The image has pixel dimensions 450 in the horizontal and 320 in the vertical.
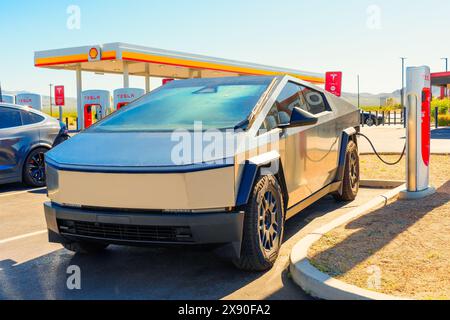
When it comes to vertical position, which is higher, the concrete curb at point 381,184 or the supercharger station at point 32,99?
the supercharger station at point 32,99

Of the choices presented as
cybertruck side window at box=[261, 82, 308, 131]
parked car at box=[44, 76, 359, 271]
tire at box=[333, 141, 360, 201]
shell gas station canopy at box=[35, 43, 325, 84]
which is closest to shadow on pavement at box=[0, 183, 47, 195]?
parked car at box=[44, 76, 359, 271]

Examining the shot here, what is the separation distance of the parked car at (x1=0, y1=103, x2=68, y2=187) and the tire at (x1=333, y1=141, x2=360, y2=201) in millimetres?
5301

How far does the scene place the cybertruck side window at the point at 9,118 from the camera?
344 inches

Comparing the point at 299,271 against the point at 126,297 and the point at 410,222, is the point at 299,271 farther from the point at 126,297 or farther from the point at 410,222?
the point at 410,222

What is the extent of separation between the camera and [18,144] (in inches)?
344

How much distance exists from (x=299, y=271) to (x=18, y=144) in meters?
6.51

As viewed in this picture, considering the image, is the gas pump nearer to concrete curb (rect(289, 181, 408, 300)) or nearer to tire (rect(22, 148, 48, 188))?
tire (rect(22, 148, 48, 188))

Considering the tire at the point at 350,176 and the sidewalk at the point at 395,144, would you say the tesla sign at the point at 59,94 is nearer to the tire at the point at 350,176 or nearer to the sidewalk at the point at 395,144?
the sidewalk at the point at 395,144

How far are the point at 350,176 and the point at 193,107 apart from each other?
287cm

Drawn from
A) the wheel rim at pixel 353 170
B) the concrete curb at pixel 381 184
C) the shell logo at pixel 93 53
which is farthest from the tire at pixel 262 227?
the shell logo at pixel 93 53

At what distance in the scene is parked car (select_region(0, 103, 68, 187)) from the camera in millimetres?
8602

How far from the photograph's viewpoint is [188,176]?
3533mm

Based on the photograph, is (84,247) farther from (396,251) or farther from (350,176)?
(350,176)
